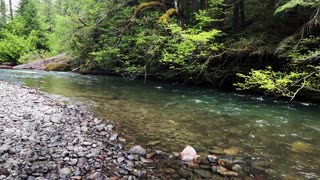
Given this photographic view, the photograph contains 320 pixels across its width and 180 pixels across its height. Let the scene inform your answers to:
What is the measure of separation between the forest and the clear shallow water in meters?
0.97

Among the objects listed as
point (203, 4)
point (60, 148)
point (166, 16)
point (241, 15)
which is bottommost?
point (60, 148)

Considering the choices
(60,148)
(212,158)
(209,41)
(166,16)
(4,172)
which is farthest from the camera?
(166,16)

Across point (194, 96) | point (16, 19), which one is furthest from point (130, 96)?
point (16, 19)

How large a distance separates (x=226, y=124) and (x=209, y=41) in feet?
23.2

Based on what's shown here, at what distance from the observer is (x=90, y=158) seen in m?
5.18

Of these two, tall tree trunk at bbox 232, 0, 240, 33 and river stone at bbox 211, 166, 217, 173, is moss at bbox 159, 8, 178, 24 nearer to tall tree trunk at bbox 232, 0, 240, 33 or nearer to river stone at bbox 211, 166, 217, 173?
tall tree trunk at bbox 232, 0, 240, 33

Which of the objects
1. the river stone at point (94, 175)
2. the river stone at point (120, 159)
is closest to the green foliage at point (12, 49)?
the river stone at point (120, 159)

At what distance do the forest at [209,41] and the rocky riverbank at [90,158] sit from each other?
4.55 m

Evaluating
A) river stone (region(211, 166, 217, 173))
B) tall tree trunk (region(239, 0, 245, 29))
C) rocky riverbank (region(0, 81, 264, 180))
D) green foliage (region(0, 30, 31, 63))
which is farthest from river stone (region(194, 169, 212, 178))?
green foliage (region(0, 30, 31, 63))

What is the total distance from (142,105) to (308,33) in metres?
7.24

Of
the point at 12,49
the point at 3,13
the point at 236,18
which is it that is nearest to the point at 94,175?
the point at 236,18

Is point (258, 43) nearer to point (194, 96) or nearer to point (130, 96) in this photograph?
point (194, 96)

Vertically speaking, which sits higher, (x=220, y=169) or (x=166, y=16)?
(x=166, y=16)

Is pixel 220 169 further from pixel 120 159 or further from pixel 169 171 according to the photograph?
pixel 120 159
